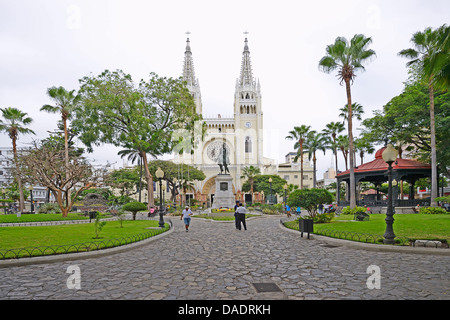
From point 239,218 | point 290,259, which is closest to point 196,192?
point 239,218

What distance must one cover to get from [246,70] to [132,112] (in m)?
56.0

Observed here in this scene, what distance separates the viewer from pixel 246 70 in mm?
77562

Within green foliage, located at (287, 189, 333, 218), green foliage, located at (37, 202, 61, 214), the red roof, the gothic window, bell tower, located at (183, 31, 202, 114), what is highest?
bell tower, located at (183, 31, 202, 114)

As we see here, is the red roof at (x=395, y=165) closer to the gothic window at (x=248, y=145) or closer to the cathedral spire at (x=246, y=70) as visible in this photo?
the gothic window at (x=248, y=145)

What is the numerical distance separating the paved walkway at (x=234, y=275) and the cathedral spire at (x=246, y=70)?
2803 inches

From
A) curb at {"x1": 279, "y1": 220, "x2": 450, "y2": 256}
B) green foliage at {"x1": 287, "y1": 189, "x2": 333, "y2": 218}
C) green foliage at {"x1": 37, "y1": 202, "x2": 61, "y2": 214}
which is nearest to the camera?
curb at {"x1": 279, "y1": 220, "x2": 450, "y2": 256}

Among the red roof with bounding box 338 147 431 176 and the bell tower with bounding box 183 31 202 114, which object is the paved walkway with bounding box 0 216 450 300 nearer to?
the red roof with bounding box 338 147 431 176

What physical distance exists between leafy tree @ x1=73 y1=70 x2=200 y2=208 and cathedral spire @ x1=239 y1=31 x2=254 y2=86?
4845cm

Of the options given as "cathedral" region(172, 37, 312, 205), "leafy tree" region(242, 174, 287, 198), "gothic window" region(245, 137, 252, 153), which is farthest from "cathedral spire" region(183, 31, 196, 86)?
"leafy tree" region(242, 174, 287, 198)

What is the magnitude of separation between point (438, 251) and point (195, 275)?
285 inches

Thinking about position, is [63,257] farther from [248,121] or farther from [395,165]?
[248,121]

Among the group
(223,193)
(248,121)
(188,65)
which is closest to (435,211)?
(223,193)

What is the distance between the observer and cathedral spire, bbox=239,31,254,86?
7638 cm

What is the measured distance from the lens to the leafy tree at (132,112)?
2736 cm
